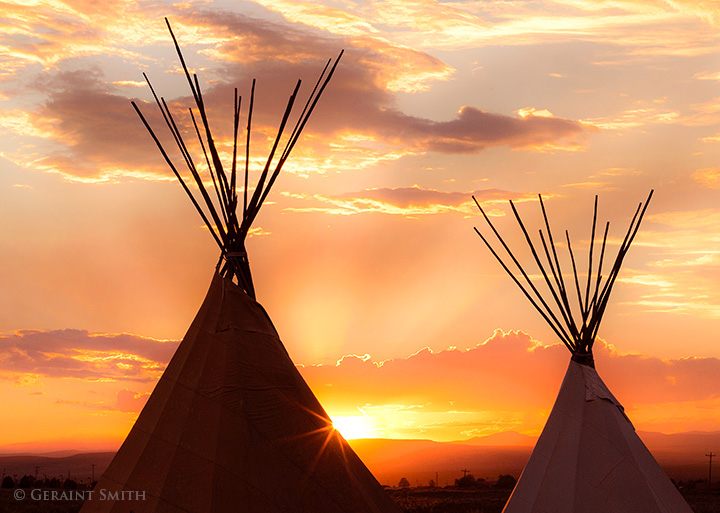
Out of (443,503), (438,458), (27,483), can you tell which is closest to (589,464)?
(443,503)

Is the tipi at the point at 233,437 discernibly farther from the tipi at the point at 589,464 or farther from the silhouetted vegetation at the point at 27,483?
the silhouetted vegetation at the point at 27,483

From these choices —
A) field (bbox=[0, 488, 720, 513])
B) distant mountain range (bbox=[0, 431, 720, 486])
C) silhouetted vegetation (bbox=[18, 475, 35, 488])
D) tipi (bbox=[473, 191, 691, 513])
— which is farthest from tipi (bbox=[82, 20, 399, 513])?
distant mountain range (bbox=[0, 431, 720, 486])

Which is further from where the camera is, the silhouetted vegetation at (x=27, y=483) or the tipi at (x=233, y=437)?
the silhouetted vegetation at (x=27, y=483)

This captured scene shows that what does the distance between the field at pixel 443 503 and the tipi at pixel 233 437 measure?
1035cm

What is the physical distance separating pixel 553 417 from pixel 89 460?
8706cm

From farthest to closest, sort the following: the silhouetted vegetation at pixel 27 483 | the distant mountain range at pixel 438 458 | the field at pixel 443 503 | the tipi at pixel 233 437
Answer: the distant mountain range at pixel 438 458 → the silhouetted vegetation at pixel 27 483 → the field at pixel 443 503 → the tipi at pixel 233 437

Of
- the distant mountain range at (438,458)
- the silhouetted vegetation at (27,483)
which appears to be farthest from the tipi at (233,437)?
the distant mountain range at (438,458)

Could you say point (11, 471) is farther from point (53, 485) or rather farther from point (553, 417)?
point (553, 417)

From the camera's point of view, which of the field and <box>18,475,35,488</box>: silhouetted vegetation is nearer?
the field

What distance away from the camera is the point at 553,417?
10461 millimetres

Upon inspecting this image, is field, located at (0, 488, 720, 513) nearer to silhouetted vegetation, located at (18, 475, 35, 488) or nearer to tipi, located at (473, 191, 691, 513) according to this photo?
silhouetted vegetation, located at (18, 475, 35, 488)

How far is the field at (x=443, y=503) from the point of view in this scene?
58.0 feet

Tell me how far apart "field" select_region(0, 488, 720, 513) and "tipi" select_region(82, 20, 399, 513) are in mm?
10355

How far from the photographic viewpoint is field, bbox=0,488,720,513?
58.0 ft
